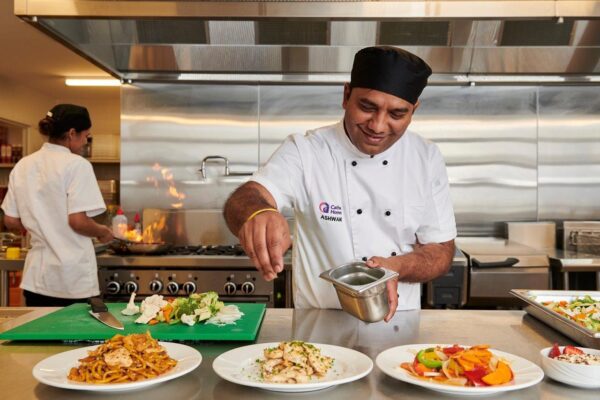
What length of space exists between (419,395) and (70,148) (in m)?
3.03

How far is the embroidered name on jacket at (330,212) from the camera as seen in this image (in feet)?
7.83

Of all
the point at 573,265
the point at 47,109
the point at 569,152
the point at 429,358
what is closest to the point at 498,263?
the point at 573,265

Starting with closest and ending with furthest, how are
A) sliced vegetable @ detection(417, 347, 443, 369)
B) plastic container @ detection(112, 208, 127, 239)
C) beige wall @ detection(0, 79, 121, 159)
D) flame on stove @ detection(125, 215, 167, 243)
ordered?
sliced vegetable @ detection(417, 347, 443, 369) → plastic container @ detection(112, 208, 127, 239) → flame on stove @ detection(125, 215, 167, 243) → beige wall @ detection(0, 79, 121, 159)

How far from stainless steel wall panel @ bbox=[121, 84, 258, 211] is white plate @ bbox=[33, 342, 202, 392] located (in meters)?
3.40

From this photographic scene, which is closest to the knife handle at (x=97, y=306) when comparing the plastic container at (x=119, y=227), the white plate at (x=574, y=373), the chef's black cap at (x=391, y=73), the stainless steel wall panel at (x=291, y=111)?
the chef's black cap at (x=391, y=73)

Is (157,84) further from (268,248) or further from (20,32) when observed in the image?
(268,248)

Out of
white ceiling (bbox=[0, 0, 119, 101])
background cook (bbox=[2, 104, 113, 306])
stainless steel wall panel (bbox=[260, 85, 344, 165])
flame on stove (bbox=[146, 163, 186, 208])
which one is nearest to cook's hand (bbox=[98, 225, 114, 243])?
background cook (bbox=[2, 104, 113, 306])

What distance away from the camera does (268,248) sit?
59.0 inches

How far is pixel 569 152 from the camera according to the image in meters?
4.87

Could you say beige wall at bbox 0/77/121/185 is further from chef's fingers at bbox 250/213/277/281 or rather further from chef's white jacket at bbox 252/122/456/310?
chef's fingers at bbox 250/213/277/281

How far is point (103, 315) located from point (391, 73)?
4.05 feet

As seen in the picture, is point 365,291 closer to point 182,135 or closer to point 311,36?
point 311,36

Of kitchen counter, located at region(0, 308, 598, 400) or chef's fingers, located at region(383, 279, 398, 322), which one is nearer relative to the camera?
kitchen counter, located at region(0, 308, 598, 400)

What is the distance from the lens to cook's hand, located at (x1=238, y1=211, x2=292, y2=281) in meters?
1.48
